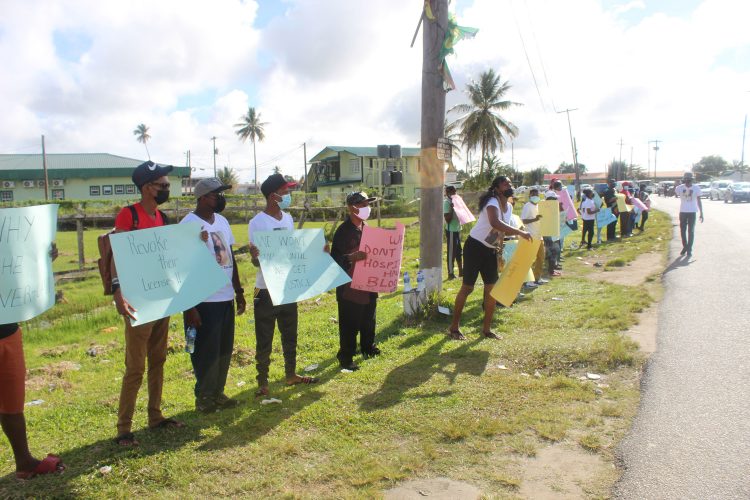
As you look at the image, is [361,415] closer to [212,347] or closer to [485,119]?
[212,347]

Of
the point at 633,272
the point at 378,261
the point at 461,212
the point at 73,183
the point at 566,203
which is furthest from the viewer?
the point at 73,183

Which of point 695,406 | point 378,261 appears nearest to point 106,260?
point 378,261

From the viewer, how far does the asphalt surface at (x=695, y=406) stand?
3.24 metres

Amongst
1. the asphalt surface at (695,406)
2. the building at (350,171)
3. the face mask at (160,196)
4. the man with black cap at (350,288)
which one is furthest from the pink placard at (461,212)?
the building at (350,171)

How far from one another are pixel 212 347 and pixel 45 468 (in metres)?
1.31

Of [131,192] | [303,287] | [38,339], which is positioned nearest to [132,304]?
[303,287]

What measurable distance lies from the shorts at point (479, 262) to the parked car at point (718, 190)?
4065 cm

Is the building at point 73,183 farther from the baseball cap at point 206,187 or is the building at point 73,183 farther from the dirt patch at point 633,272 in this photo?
the baseball cap at point 206,187

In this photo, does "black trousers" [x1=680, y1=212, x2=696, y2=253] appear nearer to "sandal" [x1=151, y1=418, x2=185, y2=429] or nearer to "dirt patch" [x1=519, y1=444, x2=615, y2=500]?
"dirt patch" [x1=519, y1=444, x2=615, y2=500]

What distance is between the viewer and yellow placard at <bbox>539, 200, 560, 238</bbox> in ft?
32.2

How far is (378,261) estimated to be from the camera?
5621 millimetres

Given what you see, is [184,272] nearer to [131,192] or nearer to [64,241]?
[64,241]

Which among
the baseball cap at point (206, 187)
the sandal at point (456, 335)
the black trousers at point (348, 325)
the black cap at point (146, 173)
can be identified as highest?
the black cap at point (146, 173)

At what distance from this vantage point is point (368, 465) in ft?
11.7
